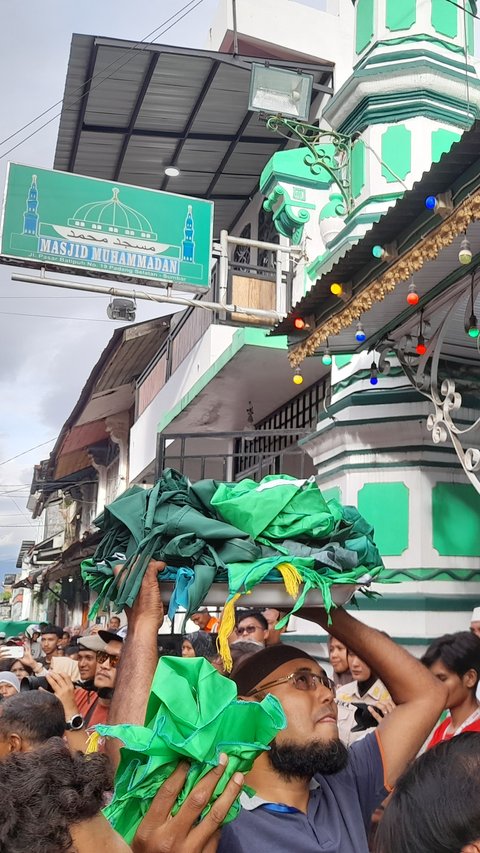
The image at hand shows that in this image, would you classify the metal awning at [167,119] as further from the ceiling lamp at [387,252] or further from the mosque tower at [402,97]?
the ceiling lamp at [387,252]

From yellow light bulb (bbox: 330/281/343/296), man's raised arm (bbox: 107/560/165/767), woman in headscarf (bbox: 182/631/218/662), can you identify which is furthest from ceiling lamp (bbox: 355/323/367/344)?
man's raised arm (bbox: 107/560/165/767)

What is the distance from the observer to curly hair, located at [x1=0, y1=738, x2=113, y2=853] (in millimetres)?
1488

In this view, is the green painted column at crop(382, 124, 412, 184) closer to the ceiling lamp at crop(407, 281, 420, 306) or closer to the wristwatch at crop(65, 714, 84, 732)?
the ceiling lamp at crop(407, 281, 420, 306)

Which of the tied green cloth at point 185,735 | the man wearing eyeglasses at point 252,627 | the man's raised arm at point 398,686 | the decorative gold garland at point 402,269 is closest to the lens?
the tied green cloth at point 185,735

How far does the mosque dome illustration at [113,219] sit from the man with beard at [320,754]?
718cm

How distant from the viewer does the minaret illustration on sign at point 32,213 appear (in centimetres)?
898

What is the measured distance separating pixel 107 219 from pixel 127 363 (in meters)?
7.75

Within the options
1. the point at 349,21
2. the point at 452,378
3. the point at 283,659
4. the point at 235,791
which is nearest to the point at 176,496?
the point at 283,659

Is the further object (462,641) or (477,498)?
(477,498)

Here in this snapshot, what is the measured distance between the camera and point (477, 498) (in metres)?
6.44

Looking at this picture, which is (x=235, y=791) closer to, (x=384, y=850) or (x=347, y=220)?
(x=384, y=850)

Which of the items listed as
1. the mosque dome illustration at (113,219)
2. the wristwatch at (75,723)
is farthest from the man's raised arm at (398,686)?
the mosque dome illustration at (113,219)

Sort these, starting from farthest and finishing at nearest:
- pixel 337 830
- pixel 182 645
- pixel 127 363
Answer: pixel 127 363, pixel 182 645, pixel 337 830

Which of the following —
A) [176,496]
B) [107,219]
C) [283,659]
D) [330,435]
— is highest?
[107,219]
